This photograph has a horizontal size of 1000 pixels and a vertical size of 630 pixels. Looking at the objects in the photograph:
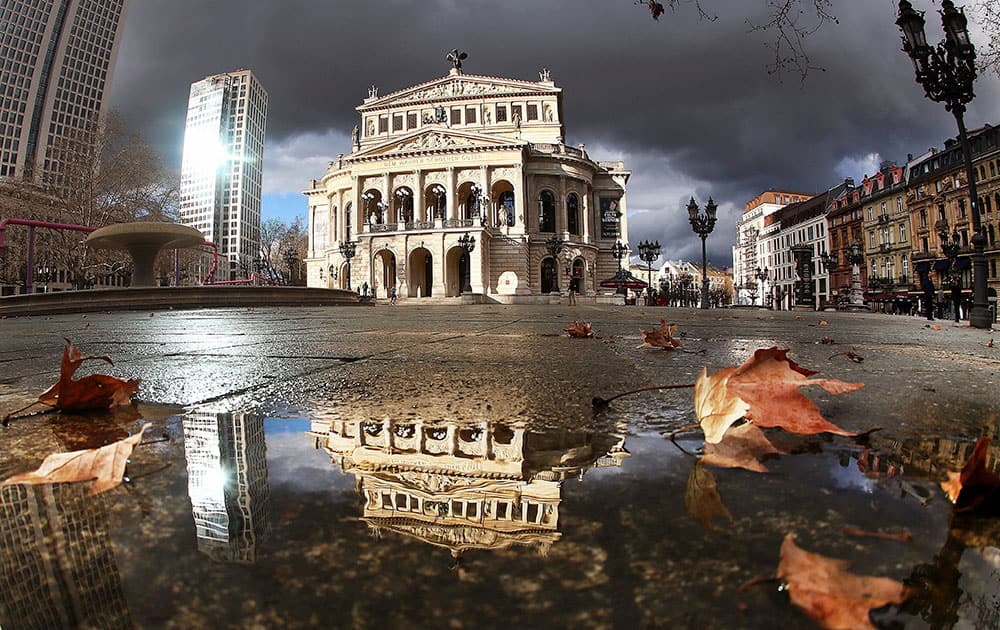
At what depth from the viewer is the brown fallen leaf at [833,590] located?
0.31 m

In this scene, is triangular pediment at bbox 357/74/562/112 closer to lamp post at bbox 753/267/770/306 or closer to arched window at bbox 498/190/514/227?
arched window at bbox 498/190/514/227

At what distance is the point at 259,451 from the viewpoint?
72 centimetres

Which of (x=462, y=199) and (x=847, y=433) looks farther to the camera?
(x=462, y=199)

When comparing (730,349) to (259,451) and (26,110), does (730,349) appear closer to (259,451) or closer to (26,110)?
(259,451)

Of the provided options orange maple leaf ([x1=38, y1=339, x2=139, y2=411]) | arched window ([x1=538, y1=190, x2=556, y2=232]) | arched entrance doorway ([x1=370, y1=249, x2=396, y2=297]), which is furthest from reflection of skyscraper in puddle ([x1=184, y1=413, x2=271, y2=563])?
arched window ([x1=538, y1=190, x2=556, y2=232])

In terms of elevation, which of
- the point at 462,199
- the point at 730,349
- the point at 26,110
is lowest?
the point at 730,349

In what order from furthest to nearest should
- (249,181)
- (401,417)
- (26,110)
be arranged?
(249,181)
(26,110)
(401,417)

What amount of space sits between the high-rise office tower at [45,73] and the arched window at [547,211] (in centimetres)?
4894

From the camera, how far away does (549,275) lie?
36781mm

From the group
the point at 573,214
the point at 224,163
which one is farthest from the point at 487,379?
the point at 224,163

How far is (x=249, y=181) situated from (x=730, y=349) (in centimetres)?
11145

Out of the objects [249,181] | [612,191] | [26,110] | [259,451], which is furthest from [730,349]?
[249,181]

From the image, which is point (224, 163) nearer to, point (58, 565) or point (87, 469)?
point (87, 469)

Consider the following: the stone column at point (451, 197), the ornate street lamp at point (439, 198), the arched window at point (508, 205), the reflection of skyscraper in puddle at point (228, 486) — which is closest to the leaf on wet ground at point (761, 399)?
the reflection of skyscraper in puddle at point (228, 486)
